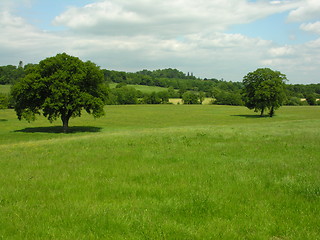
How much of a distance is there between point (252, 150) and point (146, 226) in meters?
11.1

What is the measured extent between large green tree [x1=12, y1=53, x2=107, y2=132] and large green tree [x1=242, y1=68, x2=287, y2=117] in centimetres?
5270

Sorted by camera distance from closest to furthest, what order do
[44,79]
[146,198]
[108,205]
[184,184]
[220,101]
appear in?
[108,205], [146,198], [184,184], [44,79], [220,101]

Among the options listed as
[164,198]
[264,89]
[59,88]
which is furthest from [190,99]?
[164,198]

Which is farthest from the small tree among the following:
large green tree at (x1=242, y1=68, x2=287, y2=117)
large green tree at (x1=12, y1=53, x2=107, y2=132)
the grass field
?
the grass field

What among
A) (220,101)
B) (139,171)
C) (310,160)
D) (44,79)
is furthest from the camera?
(220,101)

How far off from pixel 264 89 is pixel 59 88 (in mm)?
61955

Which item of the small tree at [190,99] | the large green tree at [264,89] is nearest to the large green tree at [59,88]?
the large green tree at [264,89]

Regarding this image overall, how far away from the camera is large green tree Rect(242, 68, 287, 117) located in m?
86.0

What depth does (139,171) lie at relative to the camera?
454 inches

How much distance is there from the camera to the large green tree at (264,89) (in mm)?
86000

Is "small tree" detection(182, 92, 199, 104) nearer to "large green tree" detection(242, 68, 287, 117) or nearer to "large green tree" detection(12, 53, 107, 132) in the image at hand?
"large green tree" detection(242, 68, 287, 117)

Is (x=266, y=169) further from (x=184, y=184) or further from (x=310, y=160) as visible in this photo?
(x=184, y=184)

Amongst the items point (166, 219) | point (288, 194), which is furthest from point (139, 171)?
point (288, 194)

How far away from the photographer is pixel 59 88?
48.7m
